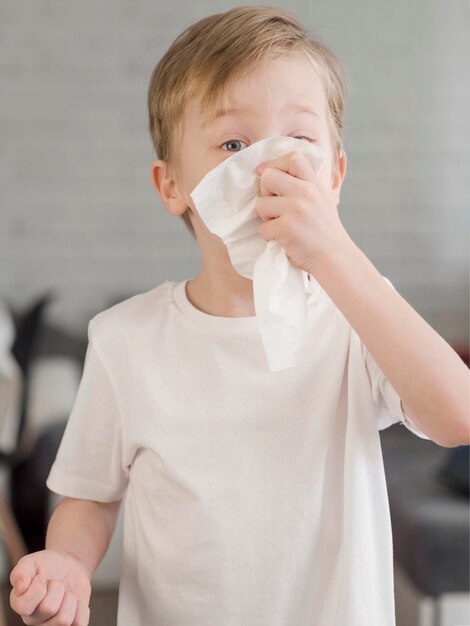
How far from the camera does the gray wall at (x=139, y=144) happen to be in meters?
1.14

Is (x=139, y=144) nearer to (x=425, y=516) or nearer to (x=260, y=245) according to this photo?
(x=260, y=245)

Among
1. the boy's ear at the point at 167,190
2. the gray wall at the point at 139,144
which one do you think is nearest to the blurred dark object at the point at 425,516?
the gray wall at the point at 139,144

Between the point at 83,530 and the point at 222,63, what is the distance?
0.47 m

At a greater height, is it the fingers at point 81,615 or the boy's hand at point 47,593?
the boy's hand at point 47,593

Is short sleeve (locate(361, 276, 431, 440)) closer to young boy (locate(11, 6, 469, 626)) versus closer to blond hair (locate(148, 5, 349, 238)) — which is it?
young boy (locate(11, 6, 469, 626))

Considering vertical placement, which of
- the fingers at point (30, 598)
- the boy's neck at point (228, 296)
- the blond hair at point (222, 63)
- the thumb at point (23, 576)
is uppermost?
the blond hair at point (222, 63)

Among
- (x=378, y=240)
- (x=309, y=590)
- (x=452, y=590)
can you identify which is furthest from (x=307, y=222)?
(x=452, y=590)

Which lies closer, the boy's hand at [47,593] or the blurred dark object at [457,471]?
the boy's hand at [47,593]

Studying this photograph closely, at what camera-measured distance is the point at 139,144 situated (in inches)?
45.4

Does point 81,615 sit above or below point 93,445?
below

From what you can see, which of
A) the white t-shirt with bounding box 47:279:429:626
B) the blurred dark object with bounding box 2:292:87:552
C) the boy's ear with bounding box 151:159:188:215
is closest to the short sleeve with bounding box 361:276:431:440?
the white t-shirt with bounding box 47:279:429:626

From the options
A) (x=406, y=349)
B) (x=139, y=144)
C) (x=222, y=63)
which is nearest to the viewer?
(x=406, y=349)

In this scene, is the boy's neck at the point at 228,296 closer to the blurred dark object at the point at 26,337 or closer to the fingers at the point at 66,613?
the fingers at the point at 66,613

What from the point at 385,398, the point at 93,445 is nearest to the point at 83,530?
the point at 93,445
